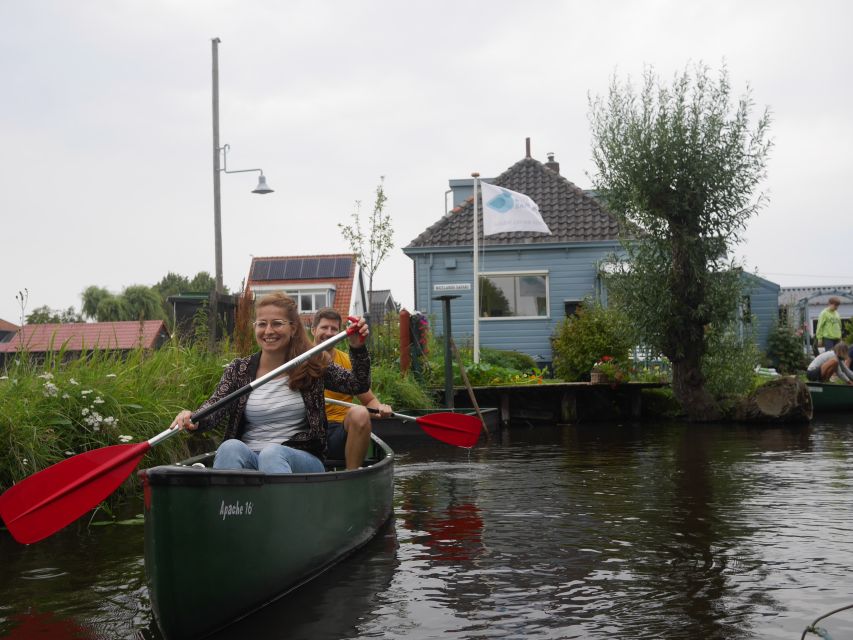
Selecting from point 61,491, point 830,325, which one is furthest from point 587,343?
point 61,491

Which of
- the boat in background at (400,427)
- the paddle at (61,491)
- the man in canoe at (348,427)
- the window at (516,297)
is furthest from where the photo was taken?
the window at (516,297)

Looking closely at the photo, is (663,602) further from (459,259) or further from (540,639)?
(459,259)

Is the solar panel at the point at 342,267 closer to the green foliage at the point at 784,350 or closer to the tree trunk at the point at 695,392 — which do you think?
the green foliage at the point at 784,350

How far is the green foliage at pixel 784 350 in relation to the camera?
27297 mm

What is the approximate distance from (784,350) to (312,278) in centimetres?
2331

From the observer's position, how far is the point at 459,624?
4.36m

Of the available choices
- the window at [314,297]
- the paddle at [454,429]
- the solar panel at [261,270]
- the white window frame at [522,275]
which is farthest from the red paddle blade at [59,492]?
the solar panel at [261,270]

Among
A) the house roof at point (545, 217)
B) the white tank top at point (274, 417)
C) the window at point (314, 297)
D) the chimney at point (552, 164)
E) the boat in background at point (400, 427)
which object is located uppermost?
the chimney at point (552, 164)

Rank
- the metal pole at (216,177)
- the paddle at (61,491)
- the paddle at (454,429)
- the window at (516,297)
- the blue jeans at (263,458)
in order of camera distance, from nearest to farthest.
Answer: the paddle at (61,491)
the blue jeans at (263,458)
the paddle at (454,429)
the metal pole at (216,177)
the window at (516,297)

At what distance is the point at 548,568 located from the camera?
541cm

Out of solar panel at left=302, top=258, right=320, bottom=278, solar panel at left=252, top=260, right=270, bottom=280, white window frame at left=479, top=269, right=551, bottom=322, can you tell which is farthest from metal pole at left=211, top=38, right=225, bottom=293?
solar panel at left=252, top=260, right=270, bottom=280

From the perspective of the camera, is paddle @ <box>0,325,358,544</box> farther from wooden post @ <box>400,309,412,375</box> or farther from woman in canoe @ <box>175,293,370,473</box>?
wooden post @ <box>400,309,412,375</box>

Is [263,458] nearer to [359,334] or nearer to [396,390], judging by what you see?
[359,334]

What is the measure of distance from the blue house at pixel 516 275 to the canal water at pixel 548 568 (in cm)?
1370
